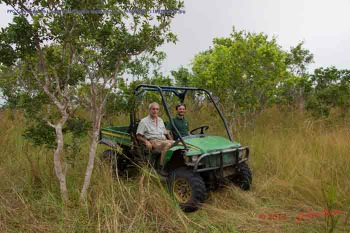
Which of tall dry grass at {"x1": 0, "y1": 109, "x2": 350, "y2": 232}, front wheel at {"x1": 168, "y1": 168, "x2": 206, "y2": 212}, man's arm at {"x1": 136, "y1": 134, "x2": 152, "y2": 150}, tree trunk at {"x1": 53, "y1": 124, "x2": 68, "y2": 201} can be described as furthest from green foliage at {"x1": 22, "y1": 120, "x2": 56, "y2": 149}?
front wheel at {"x1": 168, "y1": 168, "x2": 206, "y2": 212}

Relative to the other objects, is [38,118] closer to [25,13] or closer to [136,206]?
[25,13]

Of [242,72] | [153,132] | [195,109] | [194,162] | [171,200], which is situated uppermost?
[242,72]

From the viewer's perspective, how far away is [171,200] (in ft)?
12.6

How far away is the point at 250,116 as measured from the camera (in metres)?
9.41

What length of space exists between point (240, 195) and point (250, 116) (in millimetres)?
5459

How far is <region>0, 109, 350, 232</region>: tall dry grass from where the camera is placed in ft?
11.1

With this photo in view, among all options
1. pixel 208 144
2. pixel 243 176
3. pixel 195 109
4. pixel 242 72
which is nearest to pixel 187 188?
pixel 208 144

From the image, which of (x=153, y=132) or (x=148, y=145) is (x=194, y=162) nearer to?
(x=148, y=145)

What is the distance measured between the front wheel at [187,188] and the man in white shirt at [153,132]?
60 centimetres

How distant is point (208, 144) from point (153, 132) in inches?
39.4

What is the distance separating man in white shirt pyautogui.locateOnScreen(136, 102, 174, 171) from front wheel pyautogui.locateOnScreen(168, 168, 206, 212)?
0.60 meters

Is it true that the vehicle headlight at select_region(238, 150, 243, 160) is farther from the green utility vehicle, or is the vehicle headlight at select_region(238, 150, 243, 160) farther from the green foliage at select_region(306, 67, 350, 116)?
the green foliage at select_region(306, 67, 350, 116)

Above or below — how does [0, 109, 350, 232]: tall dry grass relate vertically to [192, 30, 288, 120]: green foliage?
below

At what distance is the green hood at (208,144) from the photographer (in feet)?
13.6
